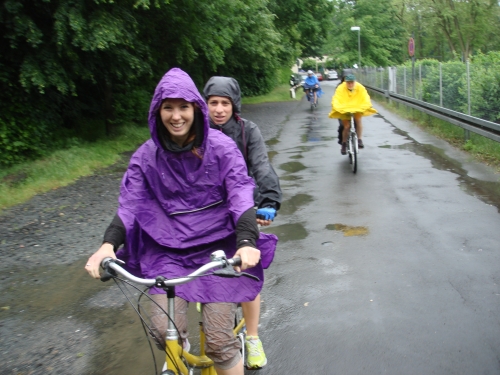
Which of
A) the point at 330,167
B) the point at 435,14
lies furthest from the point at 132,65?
the point at 435,14

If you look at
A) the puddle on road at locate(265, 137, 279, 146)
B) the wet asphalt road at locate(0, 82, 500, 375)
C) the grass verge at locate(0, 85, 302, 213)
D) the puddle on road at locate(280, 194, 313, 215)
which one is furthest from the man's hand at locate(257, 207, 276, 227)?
the puddle on road at locate(265, 137, 279, 146)

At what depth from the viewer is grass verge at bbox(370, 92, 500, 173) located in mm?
11398

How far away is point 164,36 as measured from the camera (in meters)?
15.8

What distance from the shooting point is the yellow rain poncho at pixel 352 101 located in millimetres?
10999

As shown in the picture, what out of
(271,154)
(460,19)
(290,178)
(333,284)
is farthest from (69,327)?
(460,19)

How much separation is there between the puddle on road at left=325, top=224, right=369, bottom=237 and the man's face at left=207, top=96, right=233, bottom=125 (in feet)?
11.0

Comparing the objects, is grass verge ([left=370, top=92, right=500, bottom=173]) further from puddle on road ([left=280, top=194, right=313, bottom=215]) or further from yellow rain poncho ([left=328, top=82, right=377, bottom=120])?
puddle on road ([left=280, top=194, right=313, bottom=215])

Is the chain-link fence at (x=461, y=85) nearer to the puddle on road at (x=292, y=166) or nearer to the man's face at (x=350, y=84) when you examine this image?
the man's face at (x=350, y=84)

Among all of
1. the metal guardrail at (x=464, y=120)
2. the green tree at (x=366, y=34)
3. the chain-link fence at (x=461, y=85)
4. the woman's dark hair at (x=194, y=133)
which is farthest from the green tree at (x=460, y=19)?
the woman's dark hair at (x=194, y=133)

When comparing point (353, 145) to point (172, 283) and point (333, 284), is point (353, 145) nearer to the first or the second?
point (333, 284)

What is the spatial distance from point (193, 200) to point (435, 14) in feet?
188

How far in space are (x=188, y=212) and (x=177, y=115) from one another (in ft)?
1.59

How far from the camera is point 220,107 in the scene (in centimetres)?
398

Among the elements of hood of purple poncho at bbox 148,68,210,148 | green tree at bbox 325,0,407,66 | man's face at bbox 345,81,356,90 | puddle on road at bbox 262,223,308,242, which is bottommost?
puddle on road at bbox 262,223,308,242
